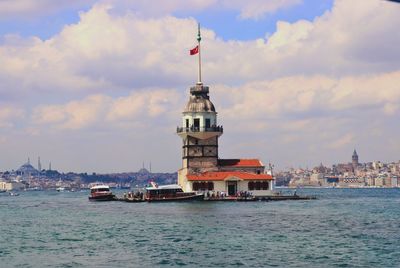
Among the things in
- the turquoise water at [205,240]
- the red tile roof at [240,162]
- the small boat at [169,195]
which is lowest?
the turquoise water at [205,240]

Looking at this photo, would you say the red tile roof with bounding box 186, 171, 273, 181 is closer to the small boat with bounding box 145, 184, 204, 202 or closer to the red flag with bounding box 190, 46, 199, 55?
the small boat with bounding box 145, 184, 204, 202

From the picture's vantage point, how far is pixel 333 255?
47.3 metres

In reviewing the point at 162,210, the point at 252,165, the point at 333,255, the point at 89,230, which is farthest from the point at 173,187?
the point at 333,255

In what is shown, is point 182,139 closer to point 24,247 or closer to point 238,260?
point 24,247

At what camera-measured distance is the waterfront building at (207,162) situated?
118 metres

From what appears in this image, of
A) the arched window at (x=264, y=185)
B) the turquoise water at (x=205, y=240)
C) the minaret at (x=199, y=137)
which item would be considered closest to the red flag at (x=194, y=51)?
the minaret at (x=199, y=137)

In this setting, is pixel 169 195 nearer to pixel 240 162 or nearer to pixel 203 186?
pixel 203 186

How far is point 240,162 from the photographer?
124625mm

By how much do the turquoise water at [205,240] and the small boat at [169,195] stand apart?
29.3 meters

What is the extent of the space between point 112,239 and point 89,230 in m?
9.05

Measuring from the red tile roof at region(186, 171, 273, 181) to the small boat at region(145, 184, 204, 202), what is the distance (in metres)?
2.86

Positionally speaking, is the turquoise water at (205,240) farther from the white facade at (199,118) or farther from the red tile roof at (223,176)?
the white facade at (199,118)

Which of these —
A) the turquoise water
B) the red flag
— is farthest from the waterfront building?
the turquoise water

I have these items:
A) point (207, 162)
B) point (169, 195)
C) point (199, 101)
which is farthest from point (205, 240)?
point (199, 101)
